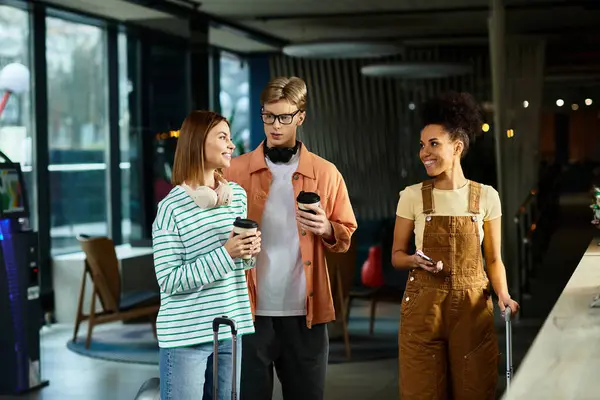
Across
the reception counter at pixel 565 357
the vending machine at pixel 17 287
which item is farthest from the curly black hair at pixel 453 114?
the vending machine at pixel 17 287

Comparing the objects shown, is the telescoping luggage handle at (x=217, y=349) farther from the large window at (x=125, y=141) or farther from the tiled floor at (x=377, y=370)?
the large window at (x=125, y=141)

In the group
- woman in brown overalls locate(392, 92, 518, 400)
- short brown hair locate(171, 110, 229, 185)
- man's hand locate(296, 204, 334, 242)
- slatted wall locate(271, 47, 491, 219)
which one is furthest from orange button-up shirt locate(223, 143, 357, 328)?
slatted wall locate(271, 47, 491, 219)

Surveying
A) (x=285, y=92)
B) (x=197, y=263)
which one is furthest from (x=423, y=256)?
(x=197, y=263)

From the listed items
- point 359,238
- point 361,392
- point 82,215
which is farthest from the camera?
point 82,215

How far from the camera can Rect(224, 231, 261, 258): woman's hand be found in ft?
9.25

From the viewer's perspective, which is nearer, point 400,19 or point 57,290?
point 400,19

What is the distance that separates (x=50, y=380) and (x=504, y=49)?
11.8 ft

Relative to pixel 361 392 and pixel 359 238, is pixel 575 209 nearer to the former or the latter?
pixel 359 238

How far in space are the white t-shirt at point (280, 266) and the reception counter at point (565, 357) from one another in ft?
2.70

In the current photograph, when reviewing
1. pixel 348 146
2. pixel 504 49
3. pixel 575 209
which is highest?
pixel 504 49

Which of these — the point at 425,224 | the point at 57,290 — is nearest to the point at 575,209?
the point at 425,224

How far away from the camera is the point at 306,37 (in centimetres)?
643

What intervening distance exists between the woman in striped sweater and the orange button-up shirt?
0.28 meters

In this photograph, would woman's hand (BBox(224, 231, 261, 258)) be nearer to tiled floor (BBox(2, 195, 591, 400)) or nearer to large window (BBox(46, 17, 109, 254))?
tiled floor (BBox(2, 195, 591, 400))
